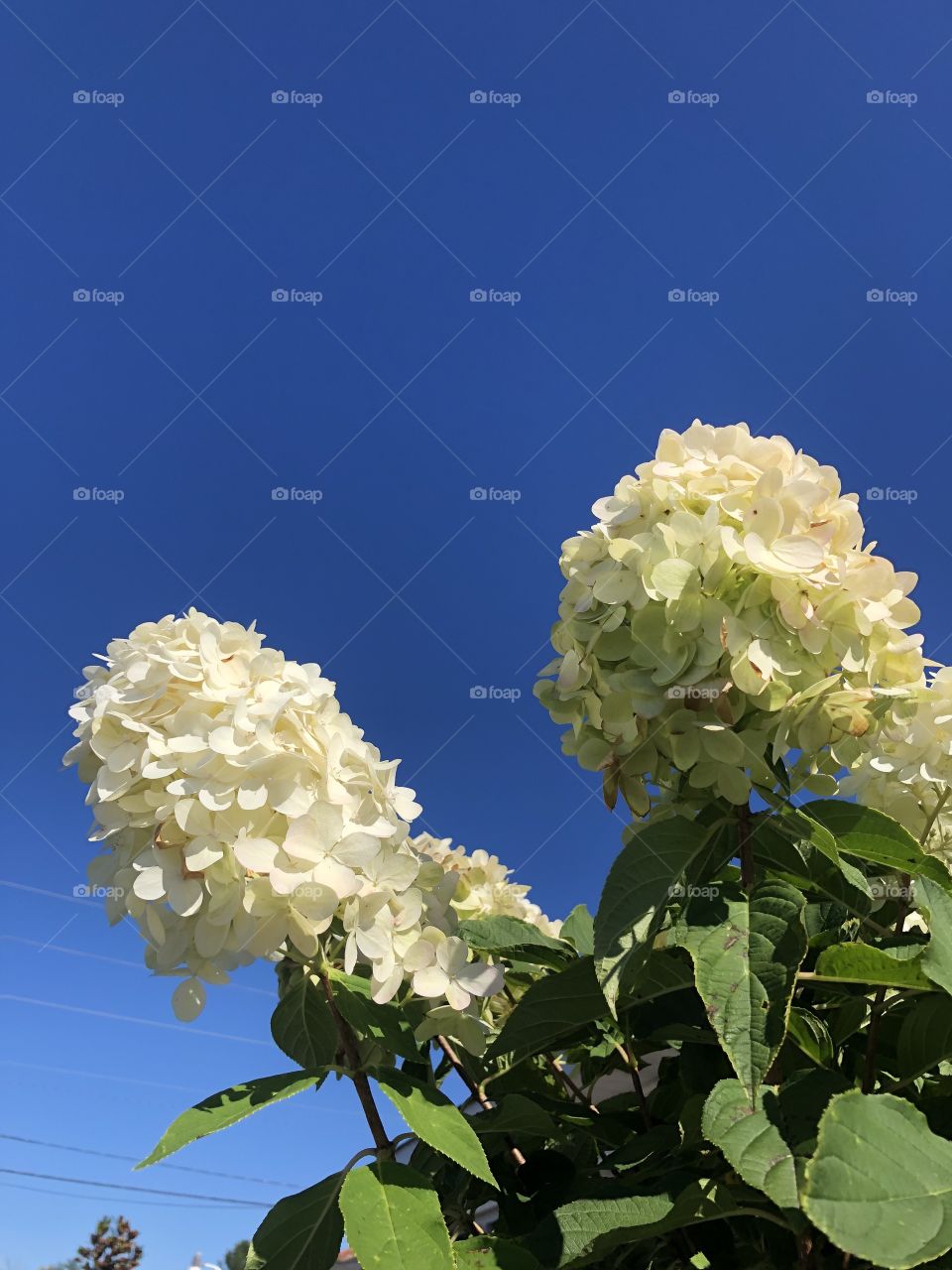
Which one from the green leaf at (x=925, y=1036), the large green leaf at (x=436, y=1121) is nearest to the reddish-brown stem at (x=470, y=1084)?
the large green leaf at (x=436, y=1121)

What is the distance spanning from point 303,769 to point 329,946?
0.89 feet

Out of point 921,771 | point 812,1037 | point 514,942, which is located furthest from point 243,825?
point 921,771

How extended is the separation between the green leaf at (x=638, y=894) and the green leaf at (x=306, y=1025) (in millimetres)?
412

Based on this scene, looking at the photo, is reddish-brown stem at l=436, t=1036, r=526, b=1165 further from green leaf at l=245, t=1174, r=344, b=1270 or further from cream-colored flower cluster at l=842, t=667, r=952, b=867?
cream-colored flower cluster at l=842, t=667, r=952, b=867

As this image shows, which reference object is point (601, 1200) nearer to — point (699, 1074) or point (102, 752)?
point (699, 1074)

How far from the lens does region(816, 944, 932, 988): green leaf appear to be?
4.11 ft

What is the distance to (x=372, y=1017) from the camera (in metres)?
1.35

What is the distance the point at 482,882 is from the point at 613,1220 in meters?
1.32

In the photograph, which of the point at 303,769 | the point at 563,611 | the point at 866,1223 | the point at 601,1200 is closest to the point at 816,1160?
the point at 866,1223

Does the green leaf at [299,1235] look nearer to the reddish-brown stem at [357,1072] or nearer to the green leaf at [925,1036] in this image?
the reddish-brown stem at [357,1072]

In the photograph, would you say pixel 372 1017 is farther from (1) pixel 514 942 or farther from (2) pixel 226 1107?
(1) pixel 514 942

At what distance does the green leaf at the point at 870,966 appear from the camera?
1.25 metres

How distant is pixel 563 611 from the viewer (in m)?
1.57

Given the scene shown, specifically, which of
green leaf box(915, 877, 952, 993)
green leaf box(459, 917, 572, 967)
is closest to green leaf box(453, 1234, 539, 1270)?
green leaf box(459, 917, 572, 967)
